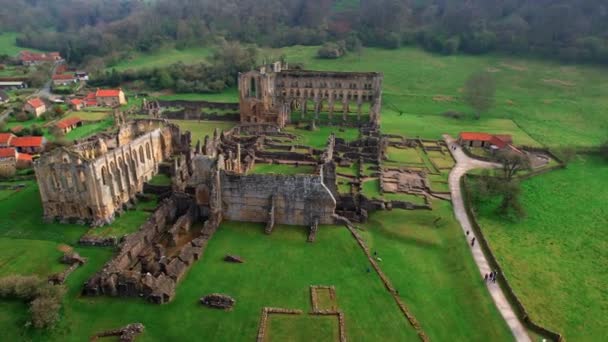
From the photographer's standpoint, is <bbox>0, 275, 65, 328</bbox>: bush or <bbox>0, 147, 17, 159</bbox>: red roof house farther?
<bbox>0, 147, 17, 159</bbox>: red roof house

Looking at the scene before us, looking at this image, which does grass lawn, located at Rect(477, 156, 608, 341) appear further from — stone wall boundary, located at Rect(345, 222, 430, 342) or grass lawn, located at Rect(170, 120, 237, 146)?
grass lawn, located at Rect(170, 120, 237, 146)

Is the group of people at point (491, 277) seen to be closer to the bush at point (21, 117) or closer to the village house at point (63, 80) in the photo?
the bush at point (21, 117)

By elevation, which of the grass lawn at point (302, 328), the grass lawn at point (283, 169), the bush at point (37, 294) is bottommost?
the grass lawn at point (302, 328)

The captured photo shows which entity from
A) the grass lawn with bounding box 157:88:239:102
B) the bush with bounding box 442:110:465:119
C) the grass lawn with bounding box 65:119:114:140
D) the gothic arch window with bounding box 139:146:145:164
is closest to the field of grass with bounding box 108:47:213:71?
the grass lawn with bounding box 157:88:239:102

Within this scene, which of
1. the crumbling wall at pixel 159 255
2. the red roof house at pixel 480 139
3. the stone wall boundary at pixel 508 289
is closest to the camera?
the stone wall boundary at pixel 508 289

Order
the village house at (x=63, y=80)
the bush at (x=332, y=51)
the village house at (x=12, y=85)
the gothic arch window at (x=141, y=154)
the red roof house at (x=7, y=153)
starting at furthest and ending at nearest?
1. the bush at (x=332, y=51)
2. the village house at (x=63, y=80)
3. the village house at (x=12, y=85)
4. the red roof house at (x=7, y=153)
5. the gothic arch window at (x=141, y=154)

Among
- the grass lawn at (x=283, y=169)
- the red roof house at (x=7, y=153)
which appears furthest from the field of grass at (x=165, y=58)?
the grass lawn at (x=283, y=169)

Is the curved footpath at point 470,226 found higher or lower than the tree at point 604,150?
lower

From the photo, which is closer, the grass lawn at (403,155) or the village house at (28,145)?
the grass lawn at (403,155)
